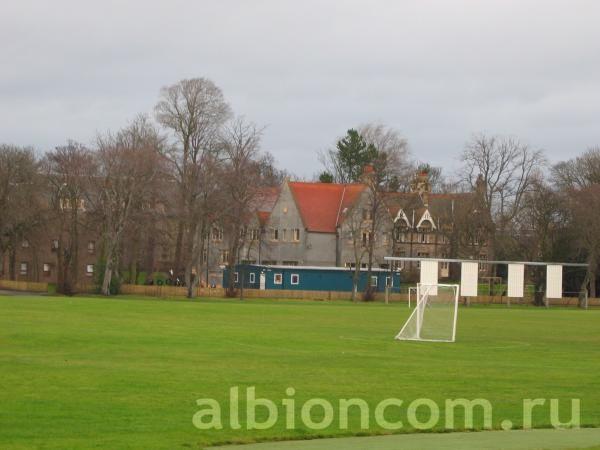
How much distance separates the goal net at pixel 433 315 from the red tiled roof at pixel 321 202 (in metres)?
75.2

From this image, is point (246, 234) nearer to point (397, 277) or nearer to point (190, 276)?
point (190, 276)

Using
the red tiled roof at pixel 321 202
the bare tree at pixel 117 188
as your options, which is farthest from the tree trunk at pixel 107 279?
the red tiled roof at pixel 321 202

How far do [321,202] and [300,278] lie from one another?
16540 millimetres

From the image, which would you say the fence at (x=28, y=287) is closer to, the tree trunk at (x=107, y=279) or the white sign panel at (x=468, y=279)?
the tree trunk at (x=107, y=279)

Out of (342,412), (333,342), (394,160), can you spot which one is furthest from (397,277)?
(342,412)

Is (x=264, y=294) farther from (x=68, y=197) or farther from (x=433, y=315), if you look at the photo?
(x=433, y=315)

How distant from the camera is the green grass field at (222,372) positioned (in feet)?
58.1

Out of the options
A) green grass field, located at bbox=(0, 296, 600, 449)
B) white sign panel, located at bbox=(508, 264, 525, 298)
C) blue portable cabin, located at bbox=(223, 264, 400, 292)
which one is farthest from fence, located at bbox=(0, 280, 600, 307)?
green grass field, located at bbox=(0, 296, 600, 449)

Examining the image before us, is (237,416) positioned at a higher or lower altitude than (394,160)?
lower

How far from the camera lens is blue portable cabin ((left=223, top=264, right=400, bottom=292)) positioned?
377ft

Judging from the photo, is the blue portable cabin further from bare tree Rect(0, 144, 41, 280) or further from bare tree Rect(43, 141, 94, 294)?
bare tree Rect(0, 144, 41, 280)

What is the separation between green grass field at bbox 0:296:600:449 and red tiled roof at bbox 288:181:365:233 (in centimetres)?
7521

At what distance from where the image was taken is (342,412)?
65.8ft

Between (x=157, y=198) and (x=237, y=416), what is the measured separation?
279ft
